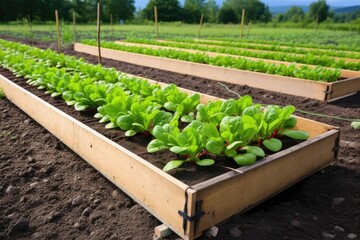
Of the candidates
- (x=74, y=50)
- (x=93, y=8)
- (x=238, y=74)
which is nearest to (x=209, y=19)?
(x=93, y=8)

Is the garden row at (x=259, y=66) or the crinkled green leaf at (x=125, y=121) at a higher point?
the garden row at (x=259, y=66)

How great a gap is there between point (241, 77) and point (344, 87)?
193 centimetres

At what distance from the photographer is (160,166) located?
2.57 m

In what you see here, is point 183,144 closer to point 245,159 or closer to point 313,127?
point 245,159

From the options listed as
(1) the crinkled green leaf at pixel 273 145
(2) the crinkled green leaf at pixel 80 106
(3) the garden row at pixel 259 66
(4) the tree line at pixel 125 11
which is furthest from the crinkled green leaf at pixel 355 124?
(4) the tree line at pixel 125 11

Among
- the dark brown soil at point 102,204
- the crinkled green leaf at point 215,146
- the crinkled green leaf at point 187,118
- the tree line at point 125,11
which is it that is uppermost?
the tree line at point 125,11

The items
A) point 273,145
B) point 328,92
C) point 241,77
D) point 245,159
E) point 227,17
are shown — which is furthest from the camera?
point 227,17

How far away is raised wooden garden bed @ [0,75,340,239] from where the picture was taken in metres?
2.06

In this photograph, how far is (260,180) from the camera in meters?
2.44

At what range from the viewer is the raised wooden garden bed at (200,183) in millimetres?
2059

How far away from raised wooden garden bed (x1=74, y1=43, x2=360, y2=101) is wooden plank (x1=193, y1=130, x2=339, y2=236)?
2796 millimetres

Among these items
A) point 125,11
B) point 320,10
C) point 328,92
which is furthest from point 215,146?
point 320,10

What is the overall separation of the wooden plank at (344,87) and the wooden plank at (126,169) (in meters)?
4.27

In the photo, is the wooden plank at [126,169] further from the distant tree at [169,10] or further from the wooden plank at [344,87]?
the distant tree at [169,10]
